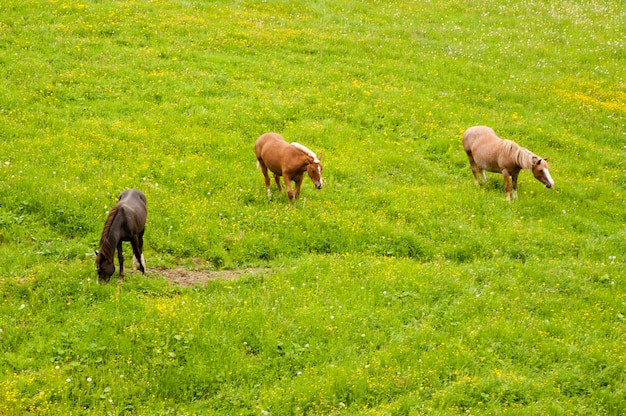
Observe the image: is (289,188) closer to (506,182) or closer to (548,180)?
(506,182)

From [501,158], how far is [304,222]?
717 cm

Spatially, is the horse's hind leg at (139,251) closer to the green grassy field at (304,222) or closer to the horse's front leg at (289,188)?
the green grassy field at (304,222)

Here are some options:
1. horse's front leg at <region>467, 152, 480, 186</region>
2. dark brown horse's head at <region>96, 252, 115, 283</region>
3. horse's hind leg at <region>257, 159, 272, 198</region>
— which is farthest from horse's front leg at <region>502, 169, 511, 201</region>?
dark brown horse's head at <region>96, 252, 115, 283</region>

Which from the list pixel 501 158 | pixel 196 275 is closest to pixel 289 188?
pixel 196 275

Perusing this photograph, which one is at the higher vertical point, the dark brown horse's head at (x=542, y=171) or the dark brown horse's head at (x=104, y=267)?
the dark brown horse's head at (x=542, y=171)

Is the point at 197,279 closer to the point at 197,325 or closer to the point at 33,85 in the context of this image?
the point at 197,325

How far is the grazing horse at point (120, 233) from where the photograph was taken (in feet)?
41.9

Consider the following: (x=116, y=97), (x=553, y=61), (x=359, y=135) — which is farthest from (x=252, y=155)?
(x=553, y=61)

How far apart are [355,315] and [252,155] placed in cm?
859

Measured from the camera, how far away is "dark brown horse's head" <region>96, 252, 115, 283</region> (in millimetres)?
12758

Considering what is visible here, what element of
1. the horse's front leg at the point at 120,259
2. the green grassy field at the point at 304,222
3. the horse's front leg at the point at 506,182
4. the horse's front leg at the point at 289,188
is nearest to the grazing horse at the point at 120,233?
the horse's front leg at the point at 120,259

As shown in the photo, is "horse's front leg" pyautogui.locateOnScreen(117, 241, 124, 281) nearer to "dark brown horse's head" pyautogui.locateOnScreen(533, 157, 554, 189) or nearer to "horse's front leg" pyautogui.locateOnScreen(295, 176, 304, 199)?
"horse's front leg" pyautogui.locateOnScreen(295, 176, 304, 199)

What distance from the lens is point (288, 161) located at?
659 inches

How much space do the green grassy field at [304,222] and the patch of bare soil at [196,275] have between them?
181 mm
